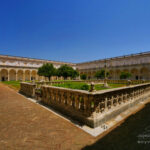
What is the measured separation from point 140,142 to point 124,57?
179 feet

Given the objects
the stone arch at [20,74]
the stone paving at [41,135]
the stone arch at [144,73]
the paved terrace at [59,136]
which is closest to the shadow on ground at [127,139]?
the paved terrace at [59,136]

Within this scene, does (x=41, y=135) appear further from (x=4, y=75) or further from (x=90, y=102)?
(x=4, y=75)

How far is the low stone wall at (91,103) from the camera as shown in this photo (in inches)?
131

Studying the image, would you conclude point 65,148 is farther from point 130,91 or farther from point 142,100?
point 142,100

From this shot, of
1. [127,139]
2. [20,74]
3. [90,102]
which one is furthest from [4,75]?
[127,139]

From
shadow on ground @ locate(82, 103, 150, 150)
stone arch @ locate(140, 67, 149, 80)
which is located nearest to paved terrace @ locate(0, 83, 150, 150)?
shadow on ground @ locate(82, 103, 150, 150)

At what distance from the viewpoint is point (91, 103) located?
10.9 ft

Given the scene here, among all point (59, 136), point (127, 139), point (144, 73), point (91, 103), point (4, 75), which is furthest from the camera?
point (4, 75)

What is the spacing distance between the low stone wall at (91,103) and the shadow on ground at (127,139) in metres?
0.62

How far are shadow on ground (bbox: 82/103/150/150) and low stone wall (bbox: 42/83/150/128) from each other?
2.03ft

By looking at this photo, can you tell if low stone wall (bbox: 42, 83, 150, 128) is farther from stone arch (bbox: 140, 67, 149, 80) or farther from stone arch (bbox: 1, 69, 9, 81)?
stone arch (bbox: 1, 69, 9, 81)

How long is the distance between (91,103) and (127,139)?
136 centimetres

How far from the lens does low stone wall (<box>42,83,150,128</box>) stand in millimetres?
3340

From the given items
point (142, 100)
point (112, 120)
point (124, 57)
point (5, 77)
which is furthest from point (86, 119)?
point (5, 77)
